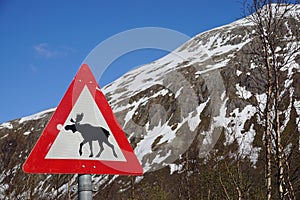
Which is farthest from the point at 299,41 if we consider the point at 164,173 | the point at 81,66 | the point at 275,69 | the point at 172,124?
the point at 172,124

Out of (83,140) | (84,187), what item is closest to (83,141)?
(83,140)

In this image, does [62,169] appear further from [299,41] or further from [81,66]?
[299,41]

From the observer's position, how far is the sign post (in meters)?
3.64

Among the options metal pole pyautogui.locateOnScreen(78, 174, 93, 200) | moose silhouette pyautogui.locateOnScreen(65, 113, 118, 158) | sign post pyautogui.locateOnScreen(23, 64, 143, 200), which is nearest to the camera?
metal pole pyautogui.locateOnScreen(78, 174, 93, 200)

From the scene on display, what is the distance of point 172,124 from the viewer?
132 m

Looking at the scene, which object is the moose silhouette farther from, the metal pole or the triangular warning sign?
the metal pole

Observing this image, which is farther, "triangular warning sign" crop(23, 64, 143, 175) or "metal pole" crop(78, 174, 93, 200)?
"triangular warning sign" crop(23, 64, 143, 175)

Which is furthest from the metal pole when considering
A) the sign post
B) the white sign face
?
the white sign face

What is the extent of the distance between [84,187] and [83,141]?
46cm

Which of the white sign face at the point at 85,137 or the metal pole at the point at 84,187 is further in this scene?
the white sign face at the point at 85,137

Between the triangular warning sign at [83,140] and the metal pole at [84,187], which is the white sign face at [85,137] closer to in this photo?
the triangular warning sign at [83,140]

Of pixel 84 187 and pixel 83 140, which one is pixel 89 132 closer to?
pixel 83 140

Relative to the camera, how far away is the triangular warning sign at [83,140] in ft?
12.0

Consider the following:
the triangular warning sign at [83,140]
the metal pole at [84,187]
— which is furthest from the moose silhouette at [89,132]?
the metal pole at [84,187]
